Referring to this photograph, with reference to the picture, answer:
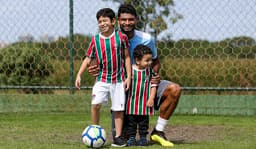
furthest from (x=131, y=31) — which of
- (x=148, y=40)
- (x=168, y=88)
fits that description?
(x=168, y=88)

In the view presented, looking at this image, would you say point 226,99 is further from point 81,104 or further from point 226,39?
point 81,104

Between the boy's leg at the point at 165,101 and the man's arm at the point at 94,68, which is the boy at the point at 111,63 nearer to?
the man's arm at the point at 94,68

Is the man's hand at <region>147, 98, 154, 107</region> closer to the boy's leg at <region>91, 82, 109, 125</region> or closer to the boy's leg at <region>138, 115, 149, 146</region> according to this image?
the boy's leg at <region>138, 115, 149, 146</region>

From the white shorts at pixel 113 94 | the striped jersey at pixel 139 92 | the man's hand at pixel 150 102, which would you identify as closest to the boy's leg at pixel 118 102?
the white shorts at pixel 113 94

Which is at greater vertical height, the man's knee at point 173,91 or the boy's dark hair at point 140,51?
the boy's dark hair at point 140,51

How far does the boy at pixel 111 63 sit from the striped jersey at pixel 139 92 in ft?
0.36

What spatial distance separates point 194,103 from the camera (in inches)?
339

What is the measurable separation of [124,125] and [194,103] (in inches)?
129

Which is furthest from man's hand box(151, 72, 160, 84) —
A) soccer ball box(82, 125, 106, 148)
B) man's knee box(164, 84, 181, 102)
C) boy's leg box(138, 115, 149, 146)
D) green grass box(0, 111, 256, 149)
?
soccer ball box(82, 125, 106, 148)

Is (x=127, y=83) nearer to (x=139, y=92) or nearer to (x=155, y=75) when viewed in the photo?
(x=139, y=92)

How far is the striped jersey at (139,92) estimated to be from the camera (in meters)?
5.41

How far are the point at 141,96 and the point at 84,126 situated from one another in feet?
5.96

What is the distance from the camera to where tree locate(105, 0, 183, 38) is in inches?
328

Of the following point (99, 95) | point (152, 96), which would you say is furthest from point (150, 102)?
point (99, 95)
